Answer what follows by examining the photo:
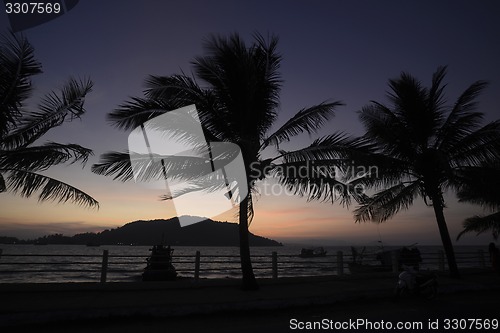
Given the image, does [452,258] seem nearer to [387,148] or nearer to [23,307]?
[387,148]

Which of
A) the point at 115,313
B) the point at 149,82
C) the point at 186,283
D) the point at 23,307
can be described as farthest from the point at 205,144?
the point at 23,307

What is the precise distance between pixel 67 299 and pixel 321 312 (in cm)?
610

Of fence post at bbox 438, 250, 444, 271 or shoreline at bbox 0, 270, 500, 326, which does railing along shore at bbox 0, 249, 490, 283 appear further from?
shoreline at bbox 0, 270, 500, 326

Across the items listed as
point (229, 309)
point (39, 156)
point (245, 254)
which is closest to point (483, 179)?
point (245, 254)

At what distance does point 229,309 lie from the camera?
25.0ft

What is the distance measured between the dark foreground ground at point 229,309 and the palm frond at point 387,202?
14.7 ft

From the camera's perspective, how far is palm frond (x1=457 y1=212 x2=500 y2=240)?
764 inches

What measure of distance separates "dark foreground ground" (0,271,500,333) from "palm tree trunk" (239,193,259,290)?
36cm

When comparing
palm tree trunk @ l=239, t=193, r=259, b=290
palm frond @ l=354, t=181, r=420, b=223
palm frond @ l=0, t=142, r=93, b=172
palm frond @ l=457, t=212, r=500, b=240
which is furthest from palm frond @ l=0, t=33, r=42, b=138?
palm frond @ l=457, t=212, r=500, b=240

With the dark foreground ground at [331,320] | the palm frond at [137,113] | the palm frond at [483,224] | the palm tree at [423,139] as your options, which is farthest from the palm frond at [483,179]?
the palm frond at [137,113]

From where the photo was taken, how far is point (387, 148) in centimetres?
1341

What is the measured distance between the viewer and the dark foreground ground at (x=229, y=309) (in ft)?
21.0

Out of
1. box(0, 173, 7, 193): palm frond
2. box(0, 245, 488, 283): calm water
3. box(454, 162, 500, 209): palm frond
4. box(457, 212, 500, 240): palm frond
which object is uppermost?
box(454, 162, 500, 209): palm frond

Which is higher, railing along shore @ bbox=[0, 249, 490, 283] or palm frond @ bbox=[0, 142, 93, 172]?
palm frond @ bbox=[0, 142, 93, 172]
